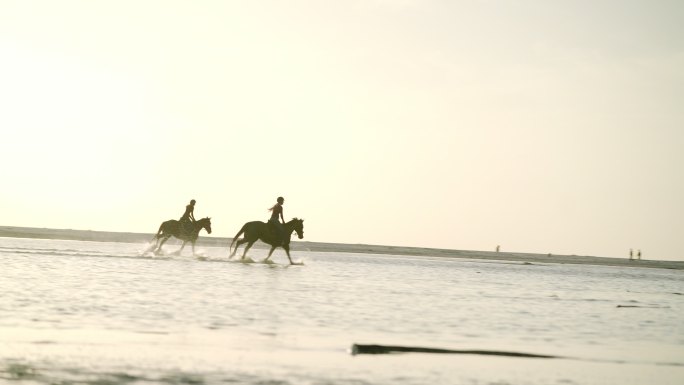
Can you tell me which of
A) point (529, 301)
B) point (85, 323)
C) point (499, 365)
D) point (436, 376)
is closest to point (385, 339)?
point (499, 365)

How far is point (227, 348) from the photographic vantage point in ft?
39.0

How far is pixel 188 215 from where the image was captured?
42.7 metres

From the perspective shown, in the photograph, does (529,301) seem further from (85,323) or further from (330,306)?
(85,323)

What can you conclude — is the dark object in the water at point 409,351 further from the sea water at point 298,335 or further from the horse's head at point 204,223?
the horse's head at point 204,223

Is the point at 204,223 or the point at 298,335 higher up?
the point at 204,223

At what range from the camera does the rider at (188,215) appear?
42.2 metres

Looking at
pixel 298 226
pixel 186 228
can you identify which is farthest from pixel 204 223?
pixel 298 226

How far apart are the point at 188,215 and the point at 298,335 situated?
29660mm

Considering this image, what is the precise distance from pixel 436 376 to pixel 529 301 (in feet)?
51.0

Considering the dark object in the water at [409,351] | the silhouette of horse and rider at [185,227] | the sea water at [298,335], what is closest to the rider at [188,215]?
the silhouette of horse and rider at [185,227]

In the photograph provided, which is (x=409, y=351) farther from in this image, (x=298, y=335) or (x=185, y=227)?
(x=185, y=227)

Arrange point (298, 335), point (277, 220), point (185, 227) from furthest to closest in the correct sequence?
point (185, 227) → point (277, 220) → point (298, 335)

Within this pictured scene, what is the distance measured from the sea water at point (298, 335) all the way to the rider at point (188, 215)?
16.9 metres

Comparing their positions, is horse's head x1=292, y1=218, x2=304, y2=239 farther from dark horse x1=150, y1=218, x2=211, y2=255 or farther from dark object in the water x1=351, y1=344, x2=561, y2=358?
dark object in the water x1=351, y1=344, x2=561, y2=358
